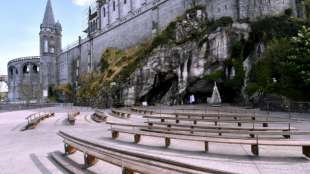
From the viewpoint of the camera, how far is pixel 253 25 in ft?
107

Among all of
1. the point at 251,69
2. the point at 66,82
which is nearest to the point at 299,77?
the point at 251,69

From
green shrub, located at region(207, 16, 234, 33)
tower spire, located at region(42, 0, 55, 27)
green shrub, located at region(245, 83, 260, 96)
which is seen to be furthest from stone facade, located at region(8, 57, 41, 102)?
green shrub, located at region(245, 83, 260, 96)

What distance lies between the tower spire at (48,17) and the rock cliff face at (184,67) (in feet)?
189

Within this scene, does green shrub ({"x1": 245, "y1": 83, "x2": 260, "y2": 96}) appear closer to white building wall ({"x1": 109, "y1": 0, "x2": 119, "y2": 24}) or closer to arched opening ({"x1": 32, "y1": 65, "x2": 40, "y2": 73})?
white building wall ({"x1": 109, "y1": 0, "x2": 119, "y2": 24})

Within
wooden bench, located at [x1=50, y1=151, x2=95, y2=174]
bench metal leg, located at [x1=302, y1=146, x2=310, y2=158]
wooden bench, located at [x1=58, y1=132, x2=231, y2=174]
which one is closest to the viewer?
wooden bench, located at [x1=58, y1=132, x2=231, y2=174]

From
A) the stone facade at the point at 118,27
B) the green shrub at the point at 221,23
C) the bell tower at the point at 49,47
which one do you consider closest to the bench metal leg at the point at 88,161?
the stone facade at the point at 118,27

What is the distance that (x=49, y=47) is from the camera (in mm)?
86938

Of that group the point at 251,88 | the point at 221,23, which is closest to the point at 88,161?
the point at 251,88

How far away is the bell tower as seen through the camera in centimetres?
8388

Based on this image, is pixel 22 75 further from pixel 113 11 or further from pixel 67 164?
pixel 67 164

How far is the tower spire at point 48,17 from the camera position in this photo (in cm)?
8881

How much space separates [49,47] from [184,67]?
62.0 m

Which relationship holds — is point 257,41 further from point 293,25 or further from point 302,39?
point 302,39

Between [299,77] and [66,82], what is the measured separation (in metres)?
65.3
